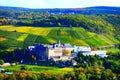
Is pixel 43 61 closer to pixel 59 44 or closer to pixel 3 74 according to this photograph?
pixel 59 44

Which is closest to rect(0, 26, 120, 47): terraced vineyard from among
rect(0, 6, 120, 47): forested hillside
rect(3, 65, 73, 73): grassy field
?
rect(0, 6, 120, 47): forested hillside

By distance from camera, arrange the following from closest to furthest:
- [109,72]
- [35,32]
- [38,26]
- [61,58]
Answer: [109,72]
[61,58]
[35,32]
[38,26]

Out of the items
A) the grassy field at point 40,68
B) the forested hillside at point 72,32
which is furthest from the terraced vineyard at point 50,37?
the grassy field at point 40,68

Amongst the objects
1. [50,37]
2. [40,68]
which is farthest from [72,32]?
[40,68]

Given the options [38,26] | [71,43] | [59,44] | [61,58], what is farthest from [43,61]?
[38,26]

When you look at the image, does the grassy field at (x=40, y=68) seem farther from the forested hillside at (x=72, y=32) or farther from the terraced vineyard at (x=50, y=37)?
the forested hillside at (x=72, y=32)

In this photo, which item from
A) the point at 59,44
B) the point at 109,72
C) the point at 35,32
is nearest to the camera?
the point at 109,72

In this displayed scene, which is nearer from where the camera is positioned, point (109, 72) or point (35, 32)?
point (109, 72)

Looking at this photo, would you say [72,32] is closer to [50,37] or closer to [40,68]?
[50,37]
